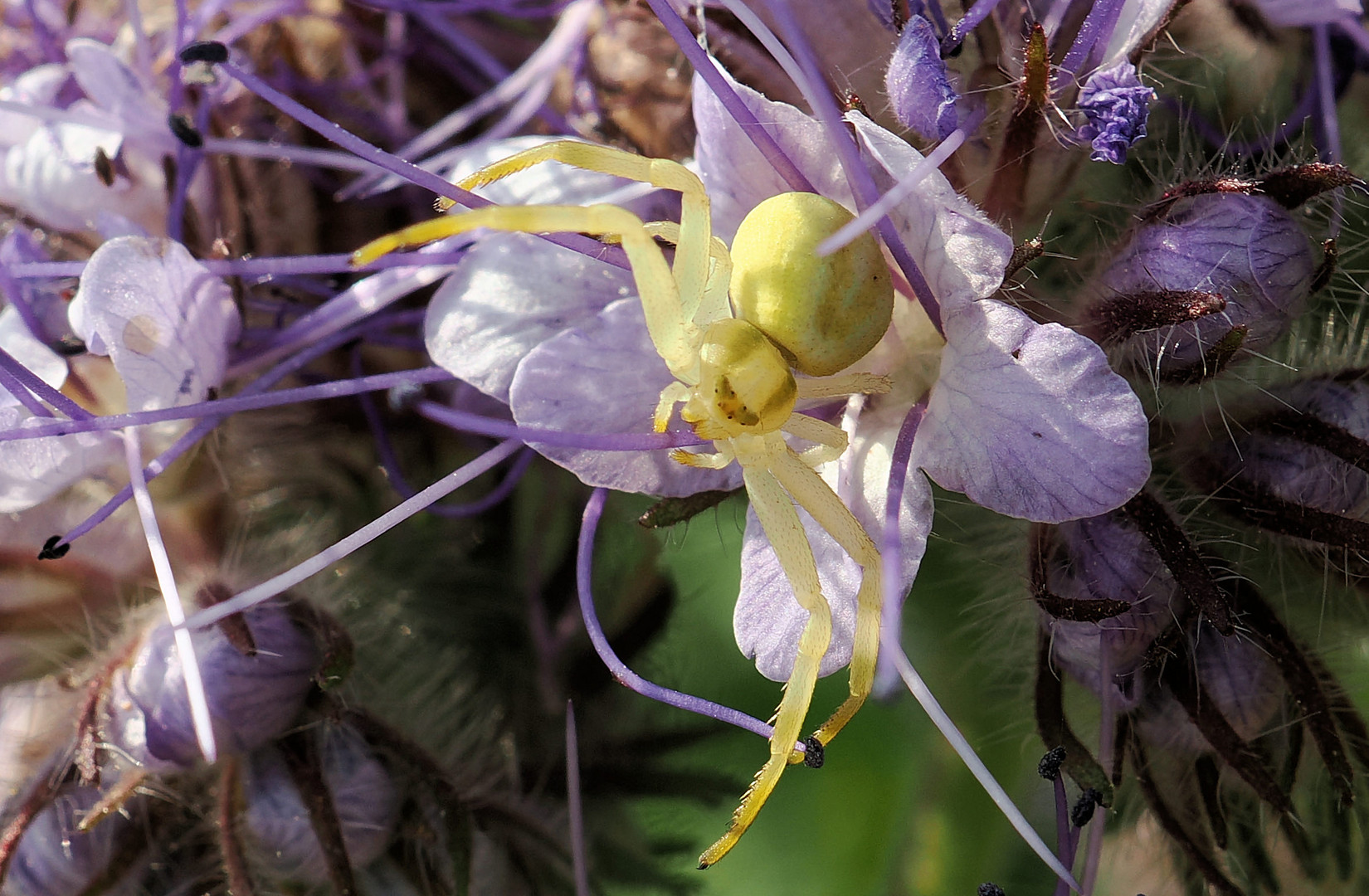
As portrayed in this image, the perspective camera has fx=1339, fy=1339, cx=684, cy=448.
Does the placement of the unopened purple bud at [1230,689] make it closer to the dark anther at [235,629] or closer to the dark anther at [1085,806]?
the dark anther at [1085,806]

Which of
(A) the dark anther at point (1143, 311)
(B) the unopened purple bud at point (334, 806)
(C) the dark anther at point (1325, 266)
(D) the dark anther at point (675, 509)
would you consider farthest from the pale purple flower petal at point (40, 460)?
(C) the dark anther at point (1325, 266)

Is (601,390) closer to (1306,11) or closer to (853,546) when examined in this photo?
(853,546)

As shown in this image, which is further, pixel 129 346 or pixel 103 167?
pixel 103 167

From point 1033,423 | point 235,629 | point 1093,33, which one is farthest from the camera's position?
point 235,629

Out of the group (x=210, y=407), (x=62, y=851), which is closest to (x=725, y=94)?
(x=210, y=407)

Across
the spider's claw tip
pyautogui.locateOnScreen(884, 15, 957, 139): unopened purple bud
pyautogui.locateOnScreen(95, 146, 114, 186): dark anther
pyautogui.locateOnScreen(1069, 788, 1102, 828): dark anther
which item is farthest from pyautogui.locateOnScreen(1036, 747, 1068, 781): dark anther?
pyautogui.locateOnScreen(95, 146, 114, 186): dark anther

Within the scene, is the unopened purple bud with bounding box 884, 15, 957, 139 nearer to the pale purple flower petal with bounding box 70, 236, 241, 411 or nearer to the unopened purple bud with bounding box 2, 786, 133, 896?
the pale purple flower petal with bounding box 70, 236, 241, 411
